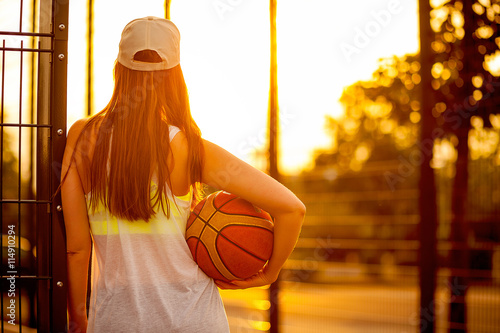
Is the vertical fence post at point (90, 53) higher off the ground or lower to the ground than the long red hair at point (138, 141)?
higher

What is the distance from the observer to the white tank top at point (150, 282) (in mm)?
1354

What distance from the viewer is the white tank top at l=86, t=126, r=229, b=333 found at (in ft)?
4.44

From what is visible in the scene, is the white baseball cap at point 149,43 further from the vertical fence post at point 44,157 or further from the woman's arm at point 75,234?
the vertical fence post at point 44,157

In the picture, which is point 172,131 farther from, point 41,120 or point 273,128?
point 273,128

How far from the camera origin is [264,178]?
1.44 m

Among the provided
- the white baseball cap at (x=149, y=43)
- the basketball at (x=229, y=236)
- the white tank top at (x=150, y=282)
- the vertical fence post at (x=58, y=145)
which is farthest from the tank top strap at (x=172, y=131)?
the vertical fence post at (x=58, y=145)

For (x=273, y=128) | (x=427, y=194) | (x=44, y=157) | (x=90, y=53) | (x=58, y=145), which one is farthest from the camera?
(x=273, y=128)

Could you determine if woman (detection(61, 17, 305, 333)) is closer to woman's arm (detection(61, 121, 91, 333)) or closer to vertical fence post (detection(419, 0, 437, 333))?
woman's arm (detection(61, 121, 91, 333))

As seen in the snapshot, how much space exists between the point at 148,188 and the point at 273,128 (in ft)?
7.76

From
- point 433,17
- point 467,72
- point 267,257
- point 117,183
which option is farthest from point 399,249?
point 117,183

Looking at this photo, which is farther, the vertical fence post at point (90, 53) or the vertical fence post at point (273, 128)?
the vertical fence post at point (273, 128)

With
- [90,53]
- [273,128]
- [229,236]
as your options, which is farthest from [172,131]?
[273,128]

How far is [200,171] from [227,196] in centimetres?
21

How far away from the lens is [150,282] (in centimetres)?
138
